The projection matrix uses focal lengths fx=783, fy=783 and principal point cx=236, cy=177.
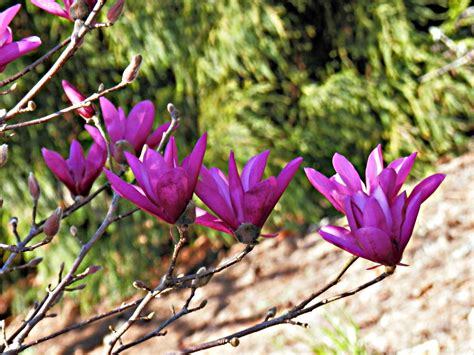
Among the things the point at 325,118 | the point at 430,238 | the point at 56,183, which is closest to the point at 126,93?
the point at 56,183

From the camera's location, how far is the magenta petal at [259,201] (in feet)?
3.49

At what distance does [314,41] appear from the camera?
4.85m

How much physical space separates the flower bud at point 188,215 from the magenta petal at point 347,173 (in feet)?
0.73

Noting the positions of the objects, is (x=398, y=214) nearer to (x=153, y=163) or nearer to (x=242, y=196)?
(x=242, y=196)

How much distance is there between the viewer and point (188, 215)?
105 centimetres

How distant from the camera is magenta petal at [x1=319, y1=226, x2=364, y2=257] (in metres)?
1.07

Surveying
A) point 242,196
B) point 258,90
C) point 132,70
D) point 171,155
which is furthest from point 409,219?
point 258,90

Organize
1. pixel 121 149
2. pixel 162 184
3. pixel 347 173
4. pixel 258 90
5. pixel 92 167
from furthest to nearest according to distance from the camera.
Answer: pixel 258 90 → pixel 92 167 → pixel 121 149 → pixel 347 173 → pixel 162 184

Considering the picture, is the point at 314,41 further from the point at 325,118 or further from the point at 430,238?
the point at 430,238

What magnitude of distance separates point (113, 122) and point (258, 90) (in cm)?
314

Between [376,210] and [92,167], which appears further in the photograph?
[92,167]

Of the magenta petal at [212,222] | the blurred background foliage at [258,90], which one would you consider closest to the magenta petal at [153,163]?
the magenta petal at [212,222]

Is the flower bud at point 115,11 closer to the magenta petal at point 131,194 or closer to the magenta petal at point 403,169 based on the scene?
the magenta petal at point 131,194

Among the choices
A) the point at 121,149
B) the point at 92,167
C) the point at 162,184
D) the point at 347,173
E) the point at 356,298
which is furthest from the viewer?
the point at 356,298
